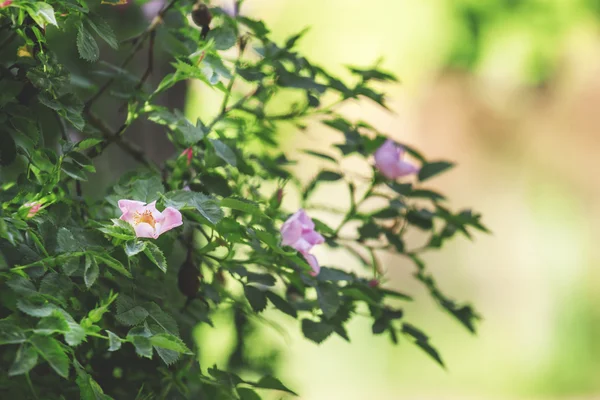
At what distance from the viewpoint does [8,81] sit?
2.23 feet

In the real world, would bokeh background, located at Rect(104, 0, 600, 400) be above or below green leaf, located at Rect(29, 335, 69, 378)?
above

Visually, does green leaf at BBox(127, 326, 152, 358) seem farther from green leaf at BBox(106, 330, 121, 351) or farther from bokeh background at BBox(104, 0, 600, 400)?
bokeh background at BBox(104, 0, 600, 400)

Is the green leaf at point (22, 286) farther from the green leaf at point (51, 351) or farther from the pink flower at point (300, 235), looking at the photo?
the pink flower at point (300, 235)

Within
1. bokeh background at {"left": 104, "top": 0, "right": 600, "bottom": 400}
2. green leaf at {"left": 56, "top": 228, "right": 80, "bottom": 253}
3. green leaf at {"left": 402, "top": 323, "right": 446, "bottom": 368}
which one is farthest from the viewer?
bokeh background at {"left": 104, "top": 0, "right": 600, "bottom": 400}

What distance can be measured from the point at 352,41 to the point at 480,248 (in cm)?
110

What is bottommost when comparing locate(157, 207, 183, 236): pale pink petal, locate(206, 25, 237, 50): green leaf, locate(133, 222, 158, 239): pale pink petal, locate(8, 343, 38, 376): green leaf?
locate(8, 343, 38, 376): green leaf

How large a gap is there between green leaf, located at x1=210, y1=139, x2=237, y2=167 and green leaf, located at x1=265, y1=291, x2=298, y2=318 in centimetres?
14

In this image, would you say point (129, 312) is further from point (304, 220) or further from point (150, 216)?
point (304, 220)

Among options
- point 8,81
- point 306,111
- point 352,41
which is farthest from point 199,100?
point 8,81

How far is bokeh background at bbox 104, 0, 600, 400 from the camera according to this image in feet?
11.8

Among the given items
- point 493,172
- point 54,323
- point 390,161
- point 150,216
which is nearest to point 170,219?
point 150,216

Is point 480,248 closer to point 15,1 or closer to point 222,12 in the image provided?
point 222,12

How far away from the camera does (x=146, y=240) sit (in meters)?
0.59

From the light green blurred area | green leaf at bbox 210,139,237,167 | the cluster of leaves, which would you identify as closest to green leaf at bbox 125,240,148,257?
the cluster of leaves
